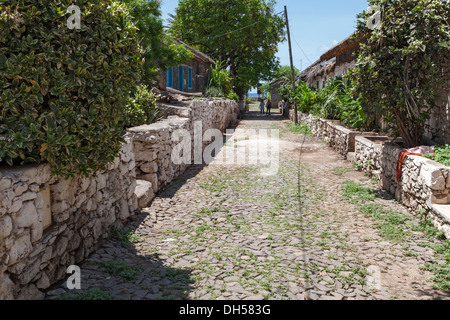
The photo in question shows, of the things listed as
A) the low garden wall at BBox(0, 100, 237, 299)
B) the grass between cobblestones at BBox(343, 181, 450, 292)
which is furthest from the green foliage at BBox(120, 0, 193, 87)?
the grass between cobblestones at BBox(343, 181, 450, 292)

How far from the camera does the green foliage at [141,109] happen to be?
7.96m

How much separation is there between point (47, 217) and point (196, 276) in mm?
1469

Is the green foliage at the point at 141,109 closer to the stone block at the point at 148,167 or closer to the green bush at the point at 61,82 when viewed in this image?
the stone block at the point at 148,167

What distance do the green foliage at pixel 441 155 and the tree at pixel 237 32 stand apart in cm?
2501

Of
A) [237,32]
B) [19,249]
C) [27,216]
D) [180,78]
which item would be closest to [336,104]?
[180,78]

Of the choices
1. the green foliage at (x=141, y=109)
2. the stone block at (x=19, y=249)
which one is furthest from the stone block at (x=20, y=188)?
the green foliage at (x=141, y=109)

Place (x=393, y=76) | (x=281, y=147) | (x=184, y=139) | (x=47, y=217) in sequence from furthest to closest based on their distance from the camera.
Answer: (x=281, y=147), (x=184, y=139), (x=393, y=76), (x=47, y=217)

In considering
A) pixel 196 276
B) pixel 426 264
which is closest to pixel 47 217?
pixel 196 276

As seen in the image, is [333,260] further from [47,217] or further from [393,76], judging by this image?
[393,76]

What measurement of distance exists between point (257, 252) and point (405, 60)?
14.2ft

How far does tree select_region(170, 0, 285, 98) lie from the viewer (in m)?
30.2

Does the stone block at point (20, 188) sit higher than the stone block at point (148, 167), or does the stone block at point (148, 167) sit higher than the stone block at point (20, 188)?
the stone block at point (20, 188)
